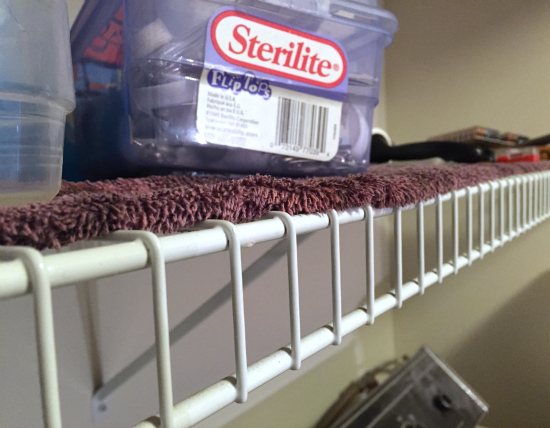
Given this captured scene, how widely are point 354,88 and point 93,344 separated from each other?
1.56 feet

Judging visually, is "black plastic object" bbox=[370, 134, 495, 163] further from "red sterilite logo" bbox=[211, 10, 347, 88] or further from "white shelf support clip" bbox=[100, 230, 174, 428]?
"white shelf support clip" bbox=[100, 230, 174, 428]

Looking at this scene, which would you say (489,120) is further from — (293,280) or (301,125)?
(293,280)

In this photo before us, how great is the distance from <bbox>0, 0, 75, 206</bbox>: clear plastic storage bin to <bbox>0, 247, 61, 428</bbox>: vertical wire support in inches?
5.0

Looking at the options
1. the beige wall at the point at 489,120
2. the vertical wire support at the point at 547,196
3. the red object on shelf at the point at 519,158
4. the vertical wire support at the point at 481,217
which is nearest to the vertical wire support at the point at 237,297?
the vertical wire support at the point at 481,217

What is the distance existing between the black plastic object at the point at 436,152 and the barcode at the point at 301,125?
0.41 meters

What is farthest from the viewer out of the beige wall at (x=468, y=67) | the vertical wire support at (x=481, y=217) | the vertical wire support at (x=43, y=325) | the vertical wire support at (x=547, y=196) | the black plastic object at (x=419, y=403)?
the beige wall at (x=468, y=67)

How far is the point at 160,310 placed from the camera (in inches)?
6.4

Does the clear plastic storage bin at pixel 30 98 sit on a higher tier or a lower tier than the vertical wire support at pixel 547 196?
higher

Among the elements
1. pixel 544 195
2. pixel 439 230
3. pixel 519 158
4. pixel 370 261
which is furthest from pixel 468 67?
pixel 370 261

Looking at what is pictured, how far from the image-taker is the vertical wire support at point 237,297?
0.19 m

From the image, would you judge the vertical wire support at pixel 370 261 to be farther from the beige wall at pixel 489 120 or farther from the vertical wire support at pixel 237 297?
the beige wall at pixel 489 120

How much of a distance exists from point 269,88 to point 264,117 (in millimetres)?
26

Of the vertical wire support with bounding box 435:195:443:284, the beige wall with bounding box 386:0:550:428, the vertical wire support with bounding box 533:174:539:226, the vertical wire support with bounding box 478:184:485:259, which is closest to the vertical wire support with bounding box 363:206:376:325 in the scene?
the vertical wire support with bounding box 435:195:443:284

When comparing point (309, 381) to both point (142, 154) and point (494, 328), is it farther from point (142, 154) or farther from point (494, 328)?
point (142, 154)
